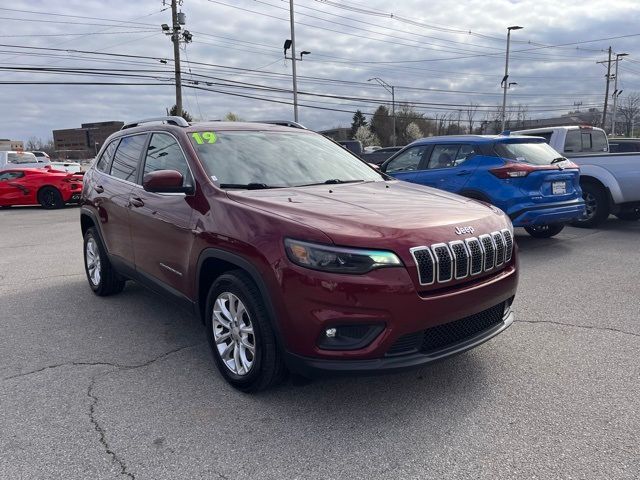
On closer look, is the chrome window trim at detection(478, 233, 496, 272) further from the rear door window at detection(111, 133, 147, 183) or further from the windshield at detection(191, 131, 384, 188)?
the rear door window at detection(111, 133, 147, 183)

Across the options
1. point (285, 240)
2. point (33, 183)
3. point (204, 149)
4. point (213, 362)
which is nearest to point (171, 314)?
point (213, 362)

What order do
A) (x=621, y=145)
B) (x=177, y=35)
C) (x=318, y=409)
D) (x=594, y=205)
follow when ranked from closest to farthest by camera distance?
(x=318, y=409) < (x=594, y=205) < (x=621, y=145) < (x=177, y=35)

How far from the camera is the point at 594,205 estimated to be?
9391mm

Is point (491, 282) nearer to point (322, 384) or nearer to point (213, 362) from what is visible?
point (322, 384)

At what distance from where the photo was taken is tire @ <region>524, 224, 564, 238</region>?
335 inches

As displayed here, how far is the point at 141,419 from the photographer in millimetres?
3098

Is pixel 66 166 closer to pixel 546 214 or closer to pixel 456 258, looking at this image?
pixel 546 214

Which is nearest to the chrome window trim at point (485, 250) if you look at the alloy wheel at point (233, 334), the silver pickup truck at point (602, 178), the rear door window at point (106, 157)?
the alloy wheel at point (233, 334)

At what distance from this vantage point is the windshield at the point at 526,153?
7.45 meters

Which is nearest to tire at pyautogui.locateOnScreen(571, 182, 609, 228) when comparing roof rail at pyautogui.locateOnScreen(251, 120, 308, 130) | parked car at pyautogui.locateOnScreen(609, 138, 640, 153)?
parked car at pyautogui.locateOnScreen(609, 138, 640, 153)

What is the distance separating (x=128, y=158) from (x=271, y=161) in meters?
1.74

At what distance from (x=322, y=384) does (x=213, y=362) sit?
89cm

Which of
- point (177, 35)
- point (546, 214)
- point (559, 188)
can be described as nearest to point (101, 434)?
point (546, 214)

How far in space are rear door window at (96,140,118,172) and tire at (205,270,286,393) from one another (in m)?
2.81
